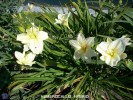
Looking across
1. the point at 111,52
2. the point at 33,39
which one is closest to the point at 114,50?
the point at 111,52

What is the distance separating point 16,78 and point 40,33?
16.4 inches

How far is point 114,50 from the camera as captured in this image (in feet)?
4.77

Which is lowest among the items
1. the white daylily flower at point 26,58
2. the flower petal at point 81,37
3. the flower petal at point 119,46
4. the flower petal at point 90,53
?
the white daylily flower at point 26,58

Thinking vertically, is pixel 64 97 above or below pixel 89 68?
below

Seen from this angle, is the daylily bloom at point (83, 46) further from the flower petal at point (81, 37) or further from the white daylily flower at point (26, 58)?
the white daylily flower at point (26, 58)

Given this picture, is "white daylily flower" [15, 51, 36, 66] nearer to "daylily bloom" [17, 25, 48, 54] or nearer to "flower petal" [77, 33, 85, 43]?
"daylily bloom" [17, 25, 48, 54]

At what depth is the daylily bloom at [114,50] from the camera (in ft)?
4.72

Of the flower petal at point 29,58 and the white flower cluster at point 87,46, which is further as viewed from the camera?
the flower petal at point 29,58

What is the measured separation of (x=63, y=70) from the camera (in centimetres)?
188

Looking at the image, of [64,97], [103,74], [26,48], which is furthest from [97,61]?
[26,48]

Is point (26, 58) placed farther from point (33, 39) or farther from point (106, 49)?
point (106, 49)

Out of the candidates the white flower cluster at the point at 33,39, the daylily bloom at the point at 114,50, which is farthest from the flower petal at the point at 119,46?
the white flower cluster at the point at 33,39

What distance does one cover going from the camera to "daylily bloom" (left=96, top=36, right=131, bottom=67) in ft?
4.72

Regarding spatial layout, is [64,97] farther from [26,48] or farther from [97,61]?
[26,48]
